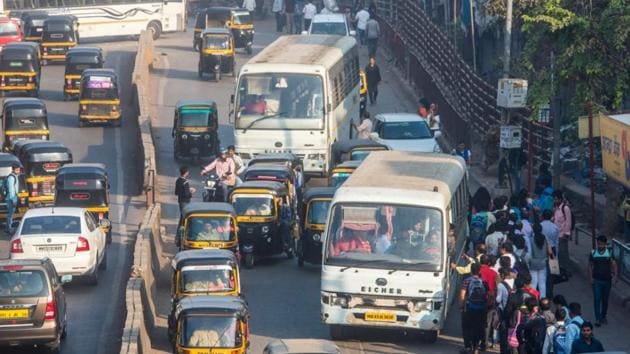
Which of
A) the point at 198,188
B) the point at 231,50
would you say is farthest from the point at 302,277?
the point at 231,50

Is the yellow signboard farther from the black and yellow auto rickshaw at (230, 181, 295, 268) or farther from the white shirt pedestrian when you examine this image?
the white shirt pedestrian

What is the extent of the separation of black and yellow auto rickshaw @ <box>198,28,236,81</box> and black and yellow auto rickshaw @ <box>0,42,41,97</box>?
6.41m

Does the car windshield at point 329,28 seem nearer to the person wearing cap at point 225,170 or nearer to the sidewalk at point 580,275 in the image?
the sidewalk at point 580,275

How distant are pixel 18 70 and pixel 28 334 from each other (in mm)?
30372

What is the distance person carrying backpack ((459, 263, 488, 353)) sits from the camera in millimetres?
22875

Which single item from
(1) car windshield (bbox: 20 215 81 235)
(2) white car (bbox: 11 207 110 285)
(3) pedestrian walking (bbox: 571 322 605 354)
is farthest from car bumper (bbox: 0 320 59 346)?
(3) pedestrian walking (bbox: 571 322 605 354)

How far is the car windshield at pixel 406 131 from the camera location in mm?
40375

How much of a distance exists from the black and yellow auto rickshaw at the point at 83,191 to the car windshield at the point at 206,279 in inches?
378

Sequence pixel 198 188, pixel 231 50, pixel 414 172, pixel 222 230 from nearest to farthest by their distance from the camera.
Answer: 1. pixel 414 172
2. pixel 222 230
3. pixel 198 188
4. pixel 231 50

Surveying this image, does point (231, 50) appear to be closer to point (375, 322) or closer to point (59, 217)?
point (59, 217)

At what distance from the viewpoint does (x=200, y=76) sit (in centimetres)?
5872

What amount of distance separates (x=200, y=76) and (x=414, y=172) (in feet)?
106

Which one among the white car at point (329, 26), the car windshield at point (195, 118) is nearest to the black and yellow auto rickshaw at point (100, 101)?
the car windshield at point (195, 118)

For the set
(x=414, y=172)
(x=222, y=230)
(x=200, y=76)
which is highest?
(x=414, y=172)
